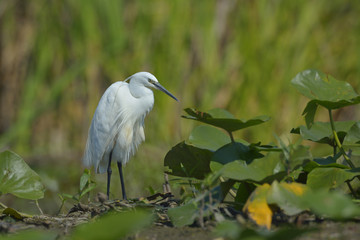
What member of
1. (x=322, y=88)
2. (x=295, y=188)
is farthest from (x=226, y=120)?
(x=322, y=88)

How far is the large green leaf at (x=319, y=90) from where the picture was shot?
1501 millimetres

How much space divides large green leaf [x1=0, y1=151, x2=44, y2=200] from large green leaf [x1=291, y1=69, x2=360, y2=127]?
798mm

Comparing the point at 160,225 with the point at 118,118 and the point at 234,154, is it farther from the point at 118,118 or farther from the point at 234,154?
the point at 118,118

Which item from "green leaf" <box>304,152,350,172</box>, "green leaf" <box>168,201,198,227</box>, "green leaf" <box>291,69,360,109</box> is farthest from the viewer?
"green leaf" <box>291,69,360,109</box>

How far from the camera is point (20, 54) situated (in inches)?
173

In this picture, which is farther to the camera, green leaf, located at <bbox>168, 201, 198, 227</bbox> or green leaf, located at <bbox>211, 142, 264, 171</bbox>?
green leaf, located at <bbox>211, 142, 264, 171</bbox>

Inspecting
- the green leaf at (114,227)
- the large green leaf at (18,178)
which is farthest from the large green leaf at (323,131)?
the green leaf at (114,227)

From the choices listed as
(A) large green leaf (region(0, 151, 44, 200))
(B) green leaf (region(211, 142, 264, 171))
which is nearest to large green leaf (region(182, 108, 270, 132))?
(B) green leaf (region(211, 142, 264, 171))

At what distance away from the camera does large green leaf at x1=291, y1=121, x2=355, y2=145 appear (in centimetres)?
159

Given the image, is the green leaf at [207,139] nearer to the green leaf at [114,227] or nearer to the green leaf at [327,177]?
the green leaf at [327,177]

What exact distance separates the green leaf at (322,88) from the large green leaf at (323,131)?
11 centimetres

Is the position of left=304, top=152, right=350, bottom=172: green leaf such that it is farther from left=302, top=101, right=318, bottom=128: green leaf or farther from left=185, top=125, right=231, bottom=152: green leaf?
left=185, top=125, right=231, bottom=152: green leaf

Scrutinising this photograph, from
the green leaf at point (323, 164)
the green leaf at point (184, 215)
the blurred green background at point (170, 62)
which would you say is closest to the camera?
the green leaf at point (184, 215)

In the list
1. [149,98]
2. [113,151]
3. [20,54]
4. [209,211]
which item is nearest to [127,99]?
[149,98]
